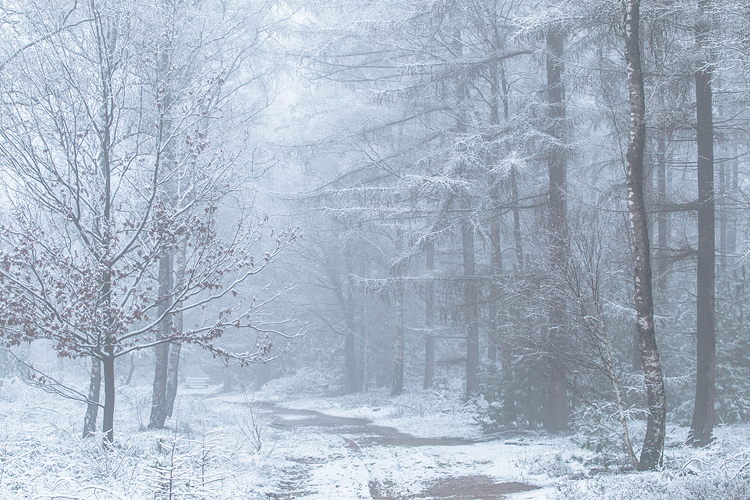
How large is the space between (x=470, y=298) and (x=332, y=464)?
5.65 metres

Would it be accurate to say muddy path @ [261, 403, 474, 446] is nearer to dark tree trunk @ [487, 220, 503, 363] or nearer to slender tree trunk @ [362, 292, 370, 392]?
dark tree trunk @ [487, 220, 503, 363]

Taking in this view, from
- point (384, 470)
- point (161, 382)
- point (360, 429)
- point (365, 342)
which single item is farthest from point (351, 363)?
point (384, 470)

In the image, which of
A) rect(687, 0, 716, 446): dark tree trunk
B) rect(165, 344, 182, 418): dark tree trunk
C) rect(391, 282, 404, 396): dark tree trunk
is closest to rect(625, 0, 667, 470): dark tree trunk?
rect(687, 0, 716, 446): dark tree trunk

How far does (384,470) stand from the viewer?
9852mm

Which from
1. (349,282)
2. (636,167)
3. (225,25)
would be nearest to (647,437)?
(636,167)

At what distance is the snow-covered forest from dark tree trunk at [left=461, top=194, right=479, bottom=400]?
4.5 inches

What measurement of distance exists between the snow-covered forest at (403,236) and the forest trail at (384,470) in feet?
0.33

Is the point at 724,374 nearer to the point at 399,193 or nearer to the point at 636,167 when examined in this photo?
the point at 636,167

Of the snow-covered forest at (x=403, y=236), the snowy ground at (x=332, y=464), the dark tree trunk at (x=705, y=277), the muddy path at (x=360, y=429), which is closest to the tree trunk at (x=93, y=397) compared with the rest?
the snow-covered forest at (x=403, y=236)

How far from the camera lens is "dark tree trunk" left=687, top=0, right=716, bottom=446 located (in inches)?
404

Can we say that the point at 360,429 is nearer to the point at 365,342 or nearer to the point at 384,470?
the point at 384,470

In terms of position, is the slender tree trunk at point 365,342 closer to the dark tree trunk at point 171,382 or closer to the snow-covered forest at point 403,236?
the snow-covered forest at point 403,236

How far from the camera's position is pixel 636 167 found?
8.29 metres

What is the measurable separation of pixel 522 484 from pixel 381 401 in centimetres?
1557
